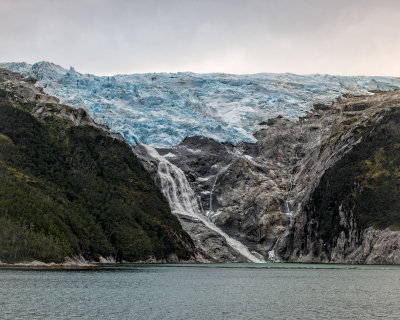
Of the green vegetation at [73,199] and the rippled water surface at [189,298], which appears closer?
the rippled water surface at [189,298]

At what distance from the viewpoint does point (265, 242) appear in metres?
189

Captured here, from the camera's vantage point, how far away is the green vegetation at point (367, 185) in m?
156

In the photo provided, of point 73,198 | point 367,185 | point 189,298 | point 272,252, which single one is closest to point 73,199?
point 73,198

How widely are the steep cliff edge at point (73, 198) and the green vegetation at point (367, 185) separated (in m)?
46.8

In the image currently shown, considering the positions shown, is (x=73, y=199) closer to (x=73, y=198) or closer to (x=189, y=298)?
(x=73, y=198)

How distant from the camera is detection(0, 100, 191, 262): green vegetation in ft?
381

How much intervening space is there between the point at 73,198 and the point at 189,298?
311 ft

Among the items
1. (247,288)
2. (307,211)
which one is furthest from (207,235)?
(247,288)

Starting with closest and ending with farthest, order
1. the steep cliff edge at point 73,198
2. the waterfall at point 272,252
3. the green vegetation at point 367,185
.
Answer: the steep cliff edge at point 73,198 → the green vegetation at point 367,185 → the waterfall at point 272,252

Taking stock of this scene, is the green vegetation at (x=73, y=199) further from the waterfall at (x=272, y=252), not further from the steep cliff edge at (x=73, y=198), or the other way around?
the waterfall at (x=272, y=252)

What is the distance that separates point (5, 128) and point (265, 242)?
94.3m

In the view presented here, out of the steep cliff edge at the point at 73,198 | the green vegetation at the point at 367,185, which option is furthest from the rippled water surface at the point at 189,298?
the green vegetation at the point at 367,185

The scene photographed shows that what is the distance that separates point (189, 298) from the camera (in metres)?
66.1

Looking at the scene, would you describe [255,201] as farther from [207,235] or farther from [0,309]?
[0,309]
